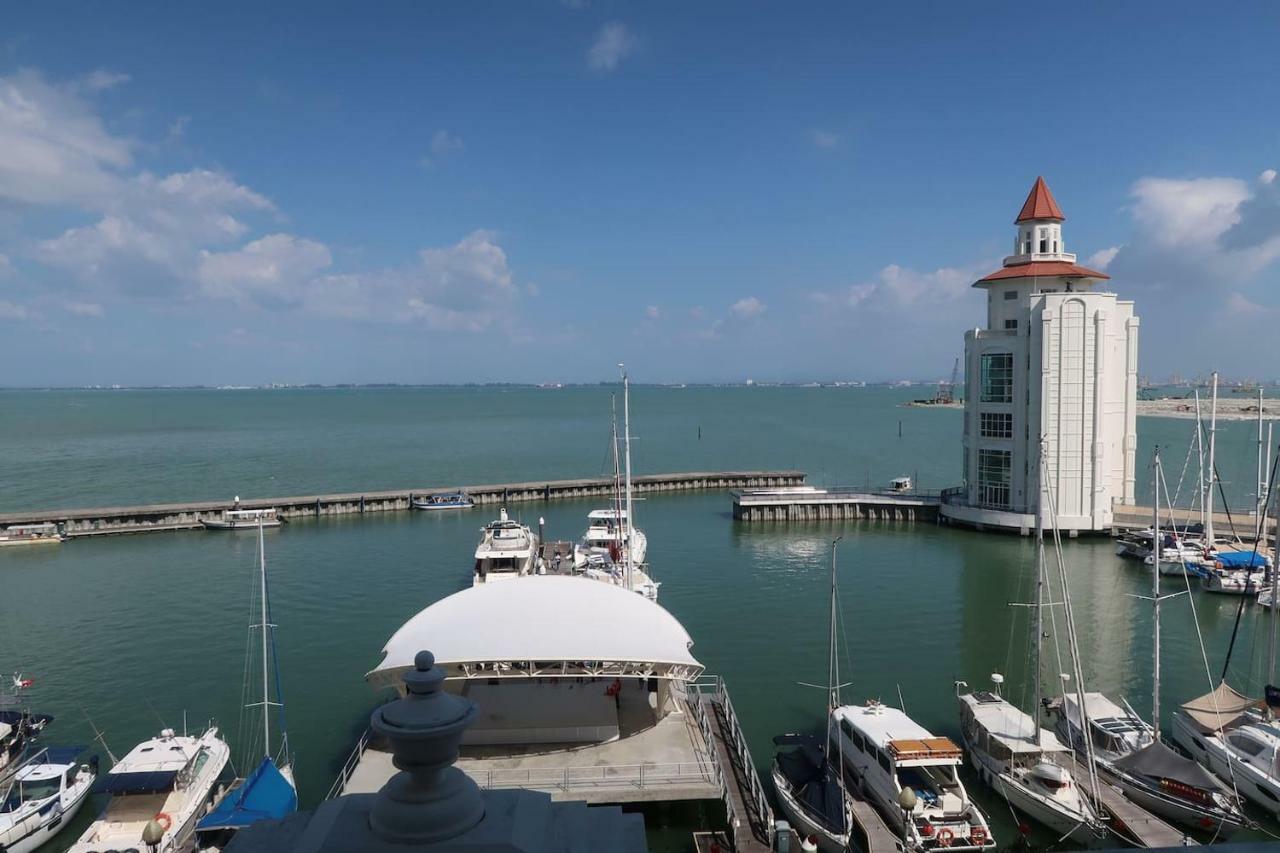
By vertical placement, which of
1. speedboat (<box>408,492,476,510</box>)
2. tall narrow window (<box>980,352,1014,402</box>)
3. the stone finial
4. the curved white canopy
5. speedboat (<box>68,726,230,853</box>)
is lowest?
speedboat (<box>68,726,230,853</box>)

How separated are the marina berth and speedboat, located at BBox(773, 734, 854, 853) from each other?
2.12 m

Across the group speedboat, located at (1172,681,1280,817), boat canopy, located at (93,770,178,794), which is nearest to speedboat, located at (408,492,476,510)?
boat canopy, located at (93,770,178,794)

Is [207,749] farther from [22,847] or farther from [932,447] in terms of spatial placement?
Result: [932,447]

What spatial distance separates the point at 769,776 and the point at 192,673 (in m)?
19.6

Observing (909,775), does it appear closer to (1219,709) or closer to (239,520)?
(1219,709)

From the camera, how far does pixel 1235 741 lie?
20203 mm

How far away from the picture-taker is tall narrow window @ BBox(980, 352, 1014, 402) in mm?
49781

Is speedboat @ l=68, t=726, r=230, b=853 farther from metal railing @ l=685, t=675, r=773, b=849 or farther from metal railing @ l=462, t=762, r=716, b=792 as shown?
metal railing @ l=685, t=675, r=773, b=849

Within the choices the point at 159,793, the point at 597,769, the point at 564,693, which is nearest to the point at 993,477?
the point at 564,693

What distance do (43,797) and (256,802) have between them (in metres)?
5.37

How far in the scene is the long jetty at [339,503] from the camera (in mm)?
54250

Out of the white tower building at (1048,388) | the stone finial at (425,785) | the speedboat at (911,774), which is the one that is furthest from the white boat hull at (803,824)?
the white tower building at (1048,388)

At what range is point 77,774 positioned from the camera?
19594 mm

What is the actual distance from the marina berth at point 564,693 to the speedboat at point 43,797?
637 cm
